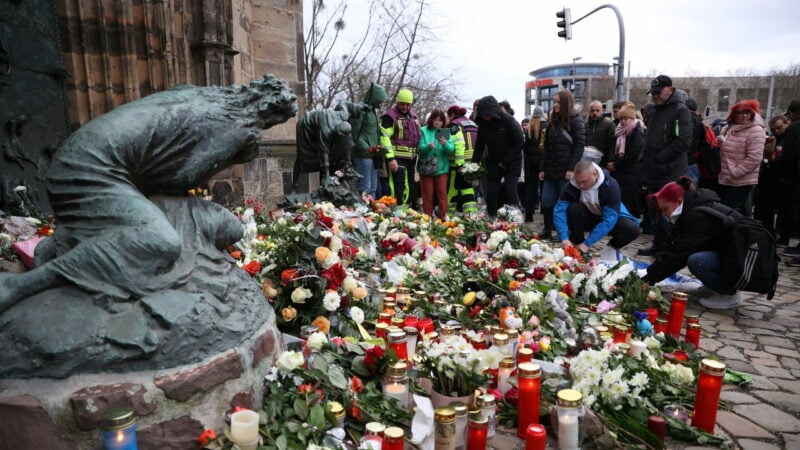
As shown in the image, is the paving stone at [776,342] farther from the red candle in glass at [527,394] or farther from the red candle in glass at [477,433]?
the red candle in glass at [477,433]

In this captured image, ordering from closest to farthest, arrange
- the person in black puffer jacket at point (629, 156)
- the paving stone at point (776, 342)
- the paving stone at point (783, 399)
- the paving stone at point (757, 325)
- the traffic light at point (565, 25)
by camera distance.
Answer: the paving stone at point (783, 399) → the paving stone at point (776, 342) → the paving stone at point (757, 325) → the person in black puffer jacket at point (629, 156) → the traffic light at point (565, 25)

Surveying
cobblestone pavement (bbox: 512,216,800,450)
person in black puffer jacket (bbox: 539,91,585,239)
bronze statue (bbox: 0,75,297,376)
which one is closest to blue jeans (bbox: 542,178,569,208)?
person in black puffer jacket (bbox: 539,91,585,239)

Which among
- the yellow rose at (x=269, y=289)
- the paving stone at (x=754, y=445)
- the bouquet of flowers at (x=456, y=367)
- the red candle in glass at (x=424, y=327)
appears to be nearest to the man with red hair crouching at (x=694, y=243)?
→ the paving stone at (x=754, y=445)

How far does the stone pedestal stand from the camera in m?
1.52

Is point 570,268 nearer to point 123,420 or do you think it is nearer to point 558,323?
point 558,323

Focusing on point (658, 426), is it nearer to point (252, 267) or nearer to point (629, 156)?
point (252, 267)

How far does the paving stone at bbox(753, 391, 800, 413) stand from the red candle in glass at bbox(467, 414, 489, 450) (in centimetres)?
180

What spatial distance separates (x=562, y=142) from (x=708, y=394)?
484cm

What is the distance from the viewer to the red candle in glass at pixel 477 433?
191 centimetres

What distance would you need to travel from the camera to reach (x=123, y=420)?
142cm

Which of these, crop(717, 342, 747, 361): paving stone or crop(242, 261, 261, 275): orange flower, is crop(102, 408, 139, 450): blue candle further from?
crop(717, 342, 747, 361): paving stone

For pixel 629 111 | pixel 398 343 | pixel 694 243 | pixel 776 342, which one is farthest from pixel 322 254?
pixel 629 111

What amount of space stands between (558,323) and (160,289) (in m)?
2.44

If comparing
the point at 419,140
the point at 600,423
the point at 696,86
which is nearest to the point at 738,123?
the point at 419,140
